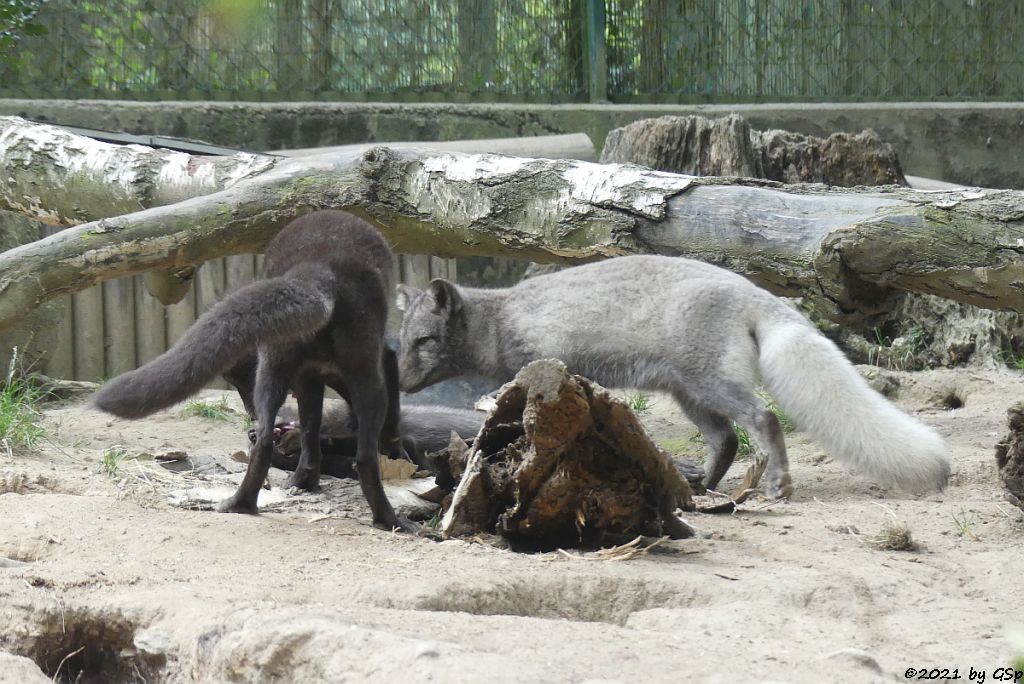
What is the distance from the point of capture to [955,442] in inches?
215

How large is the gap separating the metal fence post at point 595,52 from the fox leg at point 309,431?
6399 millimetres

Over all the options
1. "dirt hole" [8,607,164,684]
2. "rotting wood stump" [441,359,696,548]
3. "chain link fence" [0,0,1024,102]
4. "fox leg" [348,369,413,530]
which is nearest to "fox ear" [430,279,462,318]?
"fox leg" [348,369,413,530]

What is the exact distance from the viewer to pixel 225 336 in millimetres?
3480

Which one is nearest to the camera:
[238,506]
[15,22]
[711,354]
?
[238,506]

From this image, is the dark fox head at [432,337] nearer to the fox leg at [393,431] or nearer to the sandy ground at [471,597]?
the fox leg at [393,431]

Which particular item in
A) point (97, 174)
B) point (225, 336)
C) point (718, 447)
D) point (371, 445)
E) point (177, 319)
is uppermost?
point (97, 174)

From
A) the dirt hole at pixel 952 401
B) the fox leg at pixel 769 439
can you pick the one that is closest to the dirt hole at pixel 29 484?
the fox leg at pixel 769 439

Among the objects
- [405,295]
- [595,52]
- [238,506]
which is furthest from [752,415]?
[595,52]

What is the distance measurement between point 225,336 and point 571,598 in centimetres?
Result: 132

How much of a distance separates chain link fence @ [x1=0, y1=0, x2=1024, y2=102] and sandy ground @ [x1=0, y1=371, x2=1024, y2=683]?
5.57 m

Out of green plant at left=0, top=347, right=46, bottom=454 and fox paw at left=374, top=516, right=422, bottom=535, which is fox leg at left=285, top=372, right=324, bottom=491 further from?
green plant at left=0, top=347, right=46, bottom=454

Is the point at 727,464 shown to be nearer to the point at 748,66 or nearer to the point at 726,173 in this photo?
the point at 726,173

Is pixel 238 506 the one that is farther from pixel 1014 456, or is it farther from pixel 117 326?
pixel 117 326

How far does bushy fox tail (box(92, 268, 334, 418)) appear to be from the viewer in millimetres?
3307
